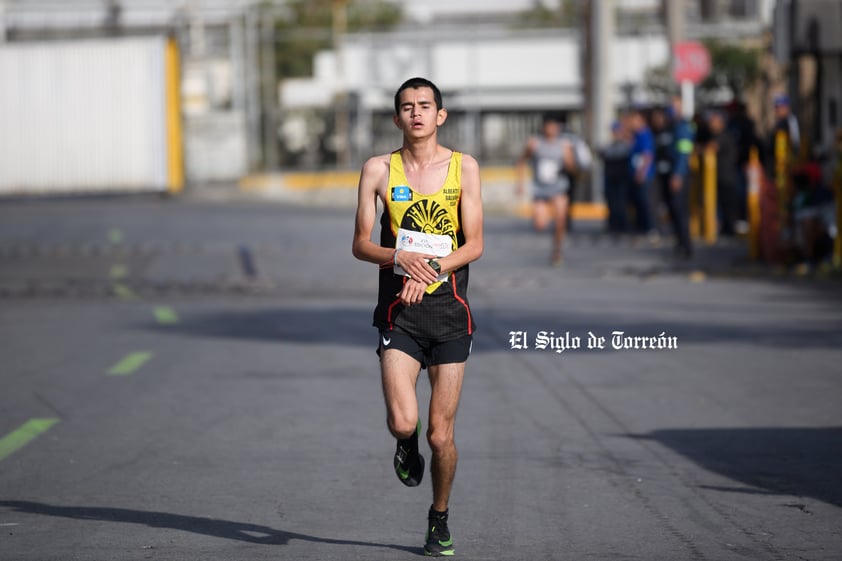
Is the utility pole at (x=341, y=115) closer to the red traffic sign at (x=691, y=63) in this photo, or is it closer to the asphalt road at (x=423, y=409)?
the red traffic sign at (x=691, y=63)

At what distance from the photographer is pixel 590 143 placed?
34031mm

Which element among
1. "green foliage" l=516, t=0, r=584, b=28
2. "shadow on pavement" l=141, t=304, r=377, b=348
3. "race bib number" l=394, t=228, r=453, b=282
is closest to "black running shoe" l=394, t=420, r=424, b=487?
"race bib number" l=394, t=228, r=453, b=282

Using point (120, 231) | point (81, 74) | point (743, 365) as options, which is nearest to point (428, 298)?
point (743, 365)

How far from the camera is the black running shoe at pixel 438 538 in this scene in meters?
6.13

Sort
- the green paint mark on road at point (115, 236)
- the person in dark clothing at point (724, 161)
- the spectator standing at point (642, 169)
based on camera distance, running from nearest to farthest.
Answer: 1. the person in dark clothing at point (724, 161)
2. the spectator standing at point (642, 169)
3. the green paint mark on road at point (115, 236)

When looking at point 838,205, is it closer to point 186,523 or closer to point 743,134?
point 743,134

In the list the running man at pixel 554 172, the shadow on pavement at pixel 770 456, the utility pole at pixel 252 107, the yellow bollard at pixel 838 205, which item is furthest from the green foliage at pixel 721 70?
the shadow on pavement at pixel 770 456

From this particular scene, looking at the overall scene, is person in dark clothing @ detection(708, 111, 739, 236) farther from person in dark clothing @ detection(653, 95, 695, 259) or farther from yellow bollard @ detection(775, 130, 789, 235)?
yellow bollard @ detection(775, 130, 789, 235)

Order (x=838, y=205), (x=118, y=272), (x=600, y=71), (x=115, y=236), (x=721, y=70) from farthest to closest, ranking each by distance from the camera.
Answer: (x=721, y=70) → (x=600, y=71) → (x=115, y=236) → (x=118, y=272) → (x=838, y=205)

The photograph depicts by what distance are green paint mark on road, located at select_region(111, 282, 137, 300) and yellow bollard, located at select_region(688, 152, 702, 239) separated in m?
9.98

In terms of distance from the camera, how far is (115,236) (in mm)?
27359

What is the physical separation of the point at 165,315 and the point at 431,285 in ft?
32.2

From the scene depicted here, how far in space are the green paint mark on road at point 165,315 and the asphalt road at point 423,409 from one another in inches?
1.1

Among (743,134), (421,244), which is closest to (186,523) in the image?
(421,244)
